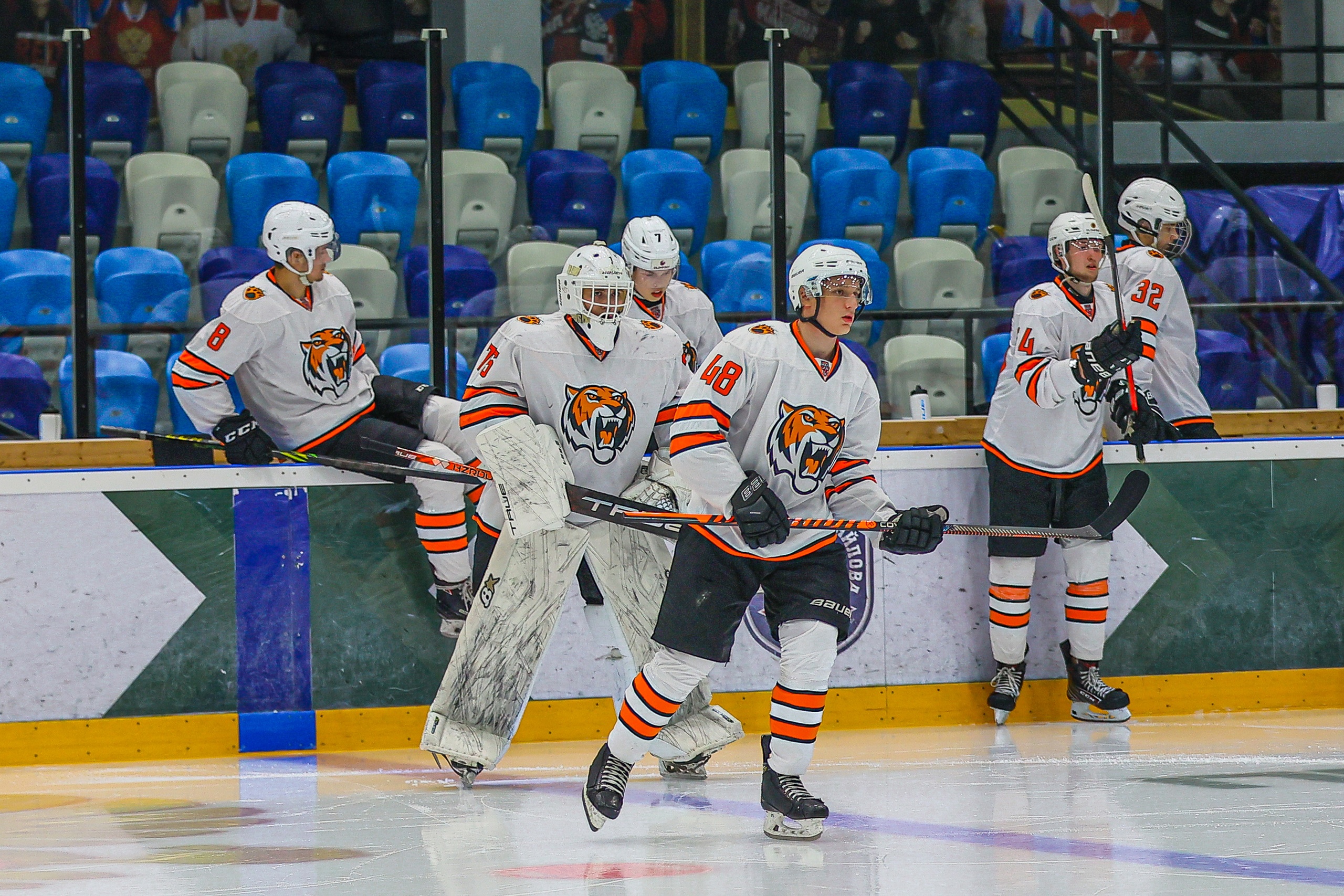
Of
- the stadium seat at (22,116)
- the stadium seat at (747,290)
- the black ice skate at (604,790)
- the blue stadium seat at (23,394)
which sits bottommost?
the black ice skate at (604,790)

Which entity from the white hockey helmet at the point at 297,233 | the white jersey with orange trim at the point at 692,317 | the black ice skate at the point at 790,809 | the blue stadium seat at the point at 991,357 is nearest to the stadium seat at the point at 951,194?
the blue stadium seat at the point at 991,357

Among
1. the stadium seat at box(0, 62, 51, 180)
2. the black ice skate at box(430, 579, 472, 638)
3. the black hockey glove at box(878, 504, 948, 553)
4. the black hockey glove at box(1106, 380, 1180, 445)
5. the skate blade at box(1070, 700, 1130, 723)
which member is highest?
the stadium seat at box(0, 62, 51, 180)

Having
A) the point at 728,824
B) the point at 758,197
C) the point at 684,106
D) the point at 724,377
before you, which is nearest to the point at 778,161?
the point at 758,197

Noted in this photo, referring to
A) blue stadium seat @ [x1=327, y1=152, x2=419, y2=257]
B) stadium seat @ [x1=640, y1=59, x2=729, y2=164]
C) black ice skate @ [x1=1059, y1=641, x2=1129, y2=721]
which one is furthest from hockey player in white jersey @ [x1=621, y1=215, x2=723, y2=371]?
black ice skate @ [x1=1059, y1=641, x2=1129, y2=721]

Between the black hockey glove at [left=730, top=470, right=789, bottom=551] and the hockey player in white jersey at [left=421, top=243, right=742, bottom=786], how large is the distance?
72 centimetres

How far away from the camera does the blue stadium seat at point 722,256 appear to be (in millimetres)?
5680

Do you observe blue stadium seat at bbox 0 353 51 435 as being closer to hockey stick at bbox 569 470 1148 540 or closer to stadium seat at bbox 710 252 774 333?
hockey stick at bbox 569 470 1148 540

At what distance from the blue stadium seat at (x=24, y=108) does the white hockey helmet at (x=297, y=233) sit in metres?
1.10

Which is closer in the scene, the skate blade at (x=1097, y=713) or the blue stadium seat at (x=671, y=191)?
the skate blade at (x=1097, y=713)

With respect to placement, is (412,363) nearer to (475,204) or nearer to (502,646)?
(475,204)

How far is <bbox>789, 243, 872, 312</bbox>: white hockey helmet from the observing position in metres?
3.61

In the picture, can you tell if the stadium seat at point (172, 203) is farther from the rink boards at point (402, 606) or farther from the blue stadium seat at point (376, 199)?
the rink boards at point (402, 606)

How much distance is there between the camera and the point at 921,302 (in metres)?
5.73

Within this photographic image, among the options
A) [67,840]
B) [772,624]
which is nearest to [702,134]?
A: [772,624]
